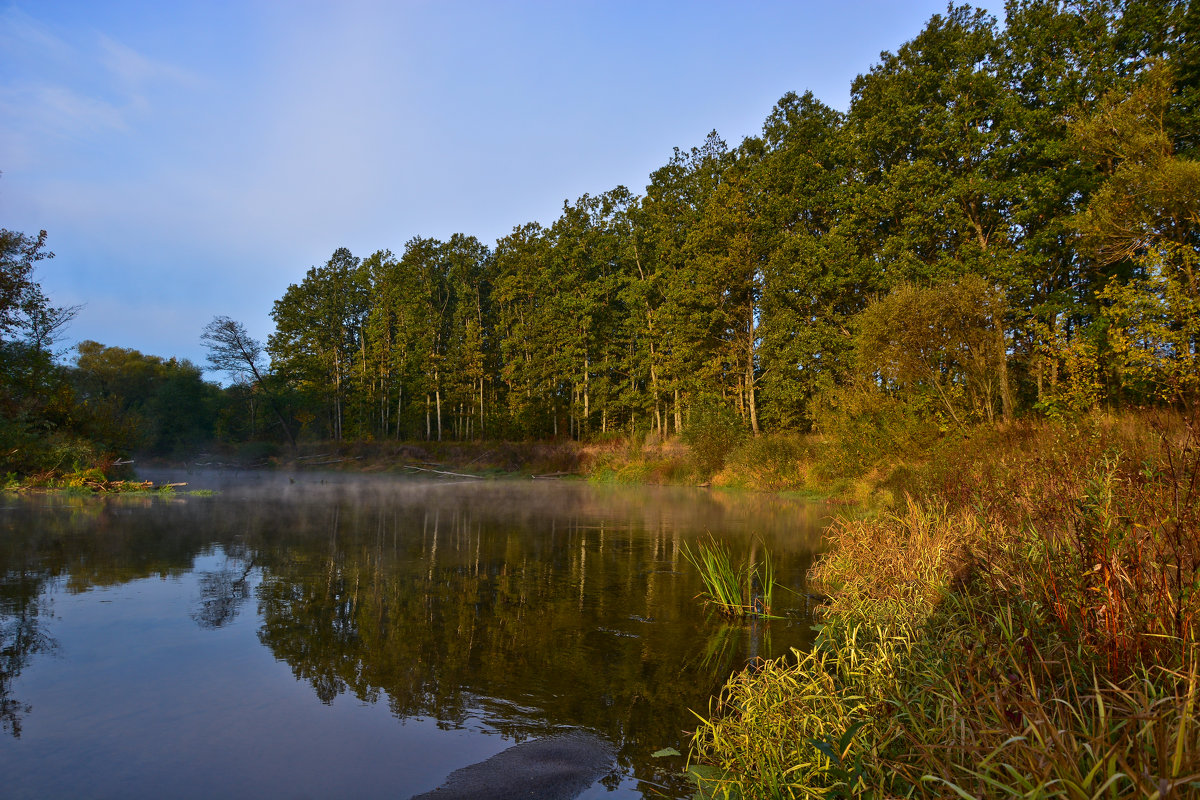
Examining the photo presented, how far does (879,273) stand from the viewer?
99.6ft

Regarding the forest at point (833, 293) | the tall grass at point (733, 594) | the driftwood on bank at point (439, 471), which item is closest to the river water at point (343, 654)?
the tall grass at point (733, 594)

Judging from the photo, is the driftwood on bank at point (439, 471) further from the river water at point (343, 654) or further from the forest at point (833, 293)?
the river water at point (343, 654)

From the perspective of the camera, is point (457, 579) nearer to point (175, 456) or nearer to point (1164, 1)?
point (1164, 1)

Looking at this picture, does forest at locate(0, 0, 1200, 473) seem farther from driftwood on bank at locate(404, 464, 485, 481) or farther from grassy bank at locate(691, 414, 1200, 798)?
grassy bank at locate(691, 414, 1200, 798)

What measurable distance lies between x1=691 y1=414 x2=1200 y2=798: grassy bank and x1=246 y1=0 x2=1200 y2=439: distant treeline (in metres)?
15.9

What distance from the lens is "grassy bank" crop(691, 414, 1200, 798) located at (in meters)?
2.38

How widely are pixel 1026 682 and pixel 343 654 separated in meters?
6.13

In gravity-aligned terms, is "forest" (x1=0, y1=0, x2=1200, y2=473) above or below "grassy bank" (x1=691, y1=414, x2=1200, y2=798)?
above

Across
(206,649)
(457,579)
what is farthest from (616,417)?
(206,649)

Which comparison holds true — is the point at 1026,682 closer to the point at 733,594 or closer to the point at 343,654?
the point at 733,594

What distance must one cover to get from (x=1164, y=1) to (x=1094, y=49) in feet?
7.94

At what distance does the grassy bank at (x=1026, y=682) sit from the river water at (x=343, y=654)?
106 centimetres

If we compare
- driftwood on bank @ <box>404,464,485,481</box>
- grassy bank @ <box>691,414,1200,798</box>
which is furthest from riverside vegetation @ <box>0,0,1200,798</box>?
driftwood on bank @ <box>404,464,485,481</box>

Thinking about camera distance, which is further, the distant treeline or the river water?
the distant treeline
